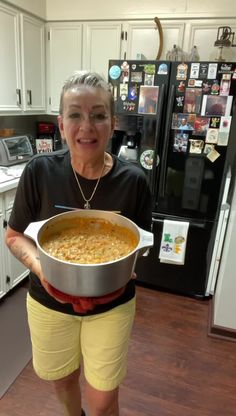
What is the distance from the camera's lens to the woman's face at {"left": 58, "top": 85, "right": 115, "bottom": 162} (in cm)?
77

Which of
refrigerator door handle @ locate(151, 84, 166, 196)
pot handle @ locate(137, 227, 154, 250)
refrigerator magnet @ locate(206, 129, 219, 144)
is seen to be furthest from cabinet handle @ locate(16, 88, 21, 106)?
pot handle @ locate(137, 227, 154, 250)

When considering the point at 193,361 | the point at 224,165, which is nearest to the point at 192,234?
the point at 224,165

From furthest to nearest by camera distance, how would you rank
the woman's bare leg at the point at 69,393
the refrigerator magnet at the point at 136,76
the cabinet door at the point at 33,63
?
the cabinet door at the point at 33,63 → the refrigerator magnet at the point at 136,76 → the woman's bare leg at the point at 69,393

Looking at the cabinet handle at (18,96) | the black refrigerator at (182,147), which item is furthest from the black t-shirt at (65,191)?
the cabinet handle at (18,96)

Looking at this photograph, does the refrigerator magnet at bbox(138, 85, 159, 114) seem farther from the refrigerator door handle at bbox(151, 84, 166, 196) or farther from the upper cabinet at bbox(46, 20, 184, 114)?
the upper cabinet at bbox(46, 20, 184, 114)

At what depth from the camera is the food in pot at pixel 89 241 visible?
0.71 metres

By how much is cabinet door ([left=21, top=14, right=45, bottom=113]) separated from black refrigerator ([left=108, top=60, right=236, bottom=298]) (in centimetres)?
82

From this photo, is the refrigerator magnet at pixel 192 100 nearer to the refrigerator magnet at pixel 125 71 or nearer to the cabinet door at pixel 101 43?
the refrigerator magnet at pixel 125 71

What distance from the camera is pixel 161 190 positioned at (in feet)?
7.11

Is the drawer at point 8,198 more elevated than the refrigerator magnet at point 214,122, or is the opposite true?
the refrigerator magnet at point 214,122

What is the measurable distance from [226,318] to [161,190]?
0.96m

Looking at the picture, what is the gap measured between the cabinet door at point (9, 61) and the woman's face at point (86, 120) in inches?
68.5

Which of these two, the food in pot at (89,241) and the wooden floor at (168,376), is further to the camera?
the wooden floor at (168,376)

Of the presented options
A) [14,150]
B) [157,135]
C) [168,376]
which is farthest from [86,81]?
[14,150]
